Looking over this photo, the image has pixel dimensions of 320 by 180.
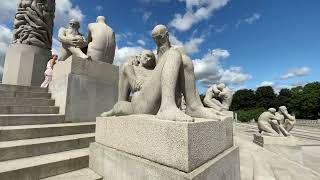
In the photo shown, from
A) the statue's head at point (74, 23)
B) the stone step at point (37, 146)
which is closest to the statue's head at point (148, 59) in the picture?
the stone step at point (37, 146)

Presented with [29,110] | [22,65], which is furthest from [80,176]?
[22,65]

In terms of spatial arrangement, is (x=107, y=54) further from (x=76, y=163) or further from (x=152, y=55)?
(x=76, y=163)

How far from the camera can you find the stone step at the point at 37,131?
10.4 ft

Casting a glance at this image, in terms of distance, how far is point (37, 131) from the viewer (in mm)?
3482

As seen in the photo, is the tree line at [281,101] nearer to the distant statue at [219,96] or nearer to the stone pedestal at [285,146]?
the stone pedestal at [285,146]

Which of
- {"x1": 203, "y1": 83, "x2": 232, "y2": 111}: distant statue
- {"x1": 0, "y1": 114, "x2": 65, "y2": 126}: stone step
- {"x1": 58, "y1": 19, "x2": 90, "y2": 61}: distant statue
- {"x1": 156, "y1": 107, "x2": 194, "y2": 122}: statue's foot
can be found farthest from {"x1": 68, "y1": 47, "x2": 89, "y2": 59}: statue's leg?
{"x1": 203, "y1": 83, "x2": 232, "y2": 111}: distant statue

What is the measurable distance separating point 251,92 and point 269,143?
69.1m

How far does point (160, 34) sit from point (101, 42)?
338 cm

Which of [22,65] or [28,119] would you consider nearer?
[28,119]

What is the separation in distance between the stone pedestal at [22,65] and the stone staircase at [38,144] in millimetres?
5699

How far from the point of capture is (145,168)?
1.99m

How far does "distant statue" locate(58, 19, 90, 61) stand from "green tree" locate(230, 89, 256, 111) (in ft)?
231

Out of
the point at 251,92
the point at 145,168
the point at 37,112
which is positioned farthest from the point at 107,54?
the point at 251,92

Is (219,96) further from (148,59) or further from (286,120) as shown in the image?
(148,59)
